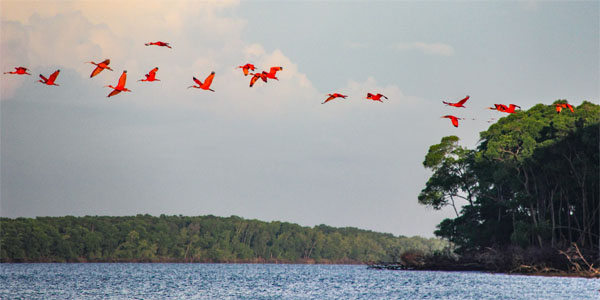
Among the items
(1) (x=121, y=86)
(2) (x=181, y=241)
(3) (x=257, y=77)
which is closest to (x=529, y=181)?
(3) (x=257, y=77)

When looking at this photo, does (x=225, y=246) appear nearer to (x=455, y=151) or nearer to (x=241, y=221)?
(x=241, y=221)

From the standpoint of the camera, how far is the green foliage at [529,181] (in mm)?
43562

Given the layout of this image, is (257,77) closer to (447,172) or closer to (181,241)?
(447,172)

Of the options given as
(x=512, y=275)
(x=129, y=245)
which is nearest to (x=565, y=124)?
(x=512, y=275)

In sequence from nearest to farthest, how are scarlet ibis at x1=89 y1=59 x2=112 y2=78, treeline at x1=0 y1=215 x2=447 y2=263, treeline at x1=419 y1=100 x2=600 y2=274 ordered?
1. scarlet ibis at x1=89 y1=59 x2=112 y2=78
2. treeline at x1=419 y1=100 x2=600 y2=274
3. treeline at x1=0 y1=215 x2=447 y2=263

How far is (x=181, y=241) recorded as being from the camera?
117250 mm

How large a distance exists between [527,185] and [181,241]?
8011cm

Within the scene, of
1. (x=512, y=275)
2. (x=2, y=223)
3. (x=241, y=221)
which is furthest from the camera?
(x=241, y=221)

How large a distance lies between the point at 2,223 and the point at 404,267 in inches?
2542

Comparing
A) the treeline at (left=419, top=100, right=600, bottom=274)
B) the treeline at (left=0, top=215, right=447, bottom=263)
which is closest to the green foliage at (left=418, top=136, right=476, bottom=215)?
the treeline at (left=419, top=100, right=600, bottom=274)

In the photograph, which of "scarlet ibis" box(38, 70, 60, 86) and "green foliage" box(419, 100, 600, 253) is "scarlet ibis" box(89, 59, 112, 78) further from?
"green foliage" box(419, 100, 600, 253)

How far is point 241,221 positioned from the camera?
5212 inches

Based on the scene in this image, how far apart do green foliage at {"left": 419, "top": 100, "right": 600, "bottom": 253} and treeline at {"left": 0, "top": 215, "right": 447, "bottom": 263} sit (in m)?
38.7

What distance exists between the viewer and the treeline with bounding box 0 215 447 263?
325 feet
